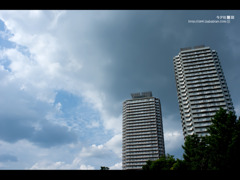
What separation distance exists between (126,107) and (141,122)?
1618 cm

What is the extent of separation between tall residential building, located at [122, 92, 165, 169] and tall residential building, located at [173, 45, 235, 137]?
31271mm

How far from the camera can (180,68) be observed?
9056 cm

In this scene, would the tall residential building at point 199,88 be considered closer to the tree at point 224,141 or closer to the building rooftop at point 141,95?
the building rooftop at point 141,95

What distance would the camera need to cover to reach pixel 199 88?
7906 centimetres

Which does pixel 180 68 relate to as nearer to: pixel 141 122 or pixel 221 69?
pixel 221 69

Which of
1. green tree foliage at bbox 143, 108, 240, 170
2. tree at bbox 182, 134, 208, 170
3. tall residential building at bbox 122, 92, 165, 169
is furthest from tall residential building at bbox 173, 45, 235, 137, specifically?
green tree foliage at bbox 143, 108, 240, 170

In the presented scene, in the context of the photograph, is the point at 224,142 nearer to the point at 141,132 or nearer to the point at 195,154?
the point at 195,154

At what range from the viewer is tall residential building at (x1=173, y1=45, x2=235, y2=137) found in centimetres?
7169

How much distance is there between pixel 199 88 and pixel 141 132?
158 feet

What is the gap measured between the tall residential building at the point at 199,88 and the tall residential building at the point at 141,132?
31.3m

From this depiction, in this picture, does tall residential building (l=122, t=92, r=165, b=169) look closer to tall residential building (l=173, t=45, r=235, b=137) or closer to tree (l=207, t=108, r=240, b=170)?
tall residential building (l=173, t=45, r=235, b=137)

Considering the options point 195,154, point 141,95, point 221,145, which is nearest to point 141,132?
point 141,95

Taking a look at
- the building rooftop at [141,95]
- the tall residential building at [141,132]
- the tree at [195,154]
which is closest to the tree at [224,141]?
the tree at [195,154]
